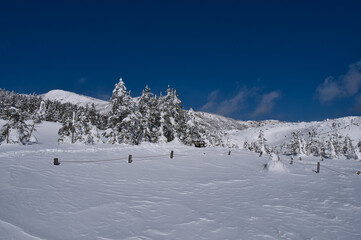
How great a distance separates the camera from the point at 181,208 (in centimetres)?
903

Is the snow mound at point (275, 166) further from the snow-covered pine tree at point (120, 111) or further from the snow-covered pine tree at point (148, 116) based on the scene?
the snow-covered pine tree at point (120, 111)

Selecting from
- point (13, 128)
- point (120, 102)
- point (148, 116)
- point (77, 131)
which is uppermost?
point (120, 102)

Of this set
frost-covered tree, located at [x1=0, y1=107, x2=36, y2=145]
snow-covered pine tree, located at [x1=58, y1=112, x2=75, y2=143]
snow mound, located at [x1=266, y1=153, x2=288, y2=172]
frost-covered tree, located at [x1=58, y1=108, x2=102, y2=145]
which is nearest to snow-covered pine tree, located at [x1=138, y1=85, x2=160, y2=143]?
frost-covered tree, located at [x1=58, y1=108, x2=102, y2=145]

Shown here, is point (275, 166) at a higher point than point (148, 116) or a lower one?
lower

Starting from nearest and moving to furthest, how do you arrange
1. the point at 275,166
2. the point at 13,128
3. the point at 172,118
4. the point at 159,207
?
the point at 159,207 → the point at 275,166 → the point at 13,128 → the point at 172,118

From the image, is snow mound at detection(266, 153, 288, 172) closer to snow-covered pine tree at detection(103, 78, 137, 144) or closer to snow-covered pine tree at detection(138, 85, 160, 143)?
snow-covered pine tree at detection(138, 85, 160, 143)

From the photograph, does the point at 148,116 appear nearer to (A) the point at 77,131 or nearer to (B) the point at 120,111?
(B) the point at 120,111

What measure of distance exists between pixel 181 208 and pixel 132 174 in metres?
Answer: 7.52

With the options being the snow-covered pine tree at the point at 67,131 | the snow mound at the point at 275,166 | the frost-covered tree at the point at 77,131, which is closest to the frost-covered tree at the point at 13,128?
the snow-covered pine tree at the point at 67,131

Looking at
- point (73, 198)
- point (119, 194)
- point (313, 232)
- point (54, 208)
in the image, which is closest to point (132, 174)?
point (119, 194)

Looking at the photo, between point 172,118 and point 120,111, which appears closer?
point 120,111

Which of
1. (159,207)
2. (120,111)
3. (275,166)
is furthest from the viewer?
(120,111)

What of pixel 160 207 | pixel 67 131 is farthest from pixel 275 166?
pixel 67 131

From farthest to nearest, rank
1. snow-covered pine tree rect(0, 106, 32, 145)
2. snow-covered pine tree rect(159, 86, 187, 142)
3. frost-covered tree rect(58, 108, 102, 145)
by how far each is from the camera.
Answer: snow-covered pine tree rect(159, 86, 187, 142), frost-covered tree rect(58, 108, 102, 145), snow-covered pine tree rect(0, 106, 32, 145)
